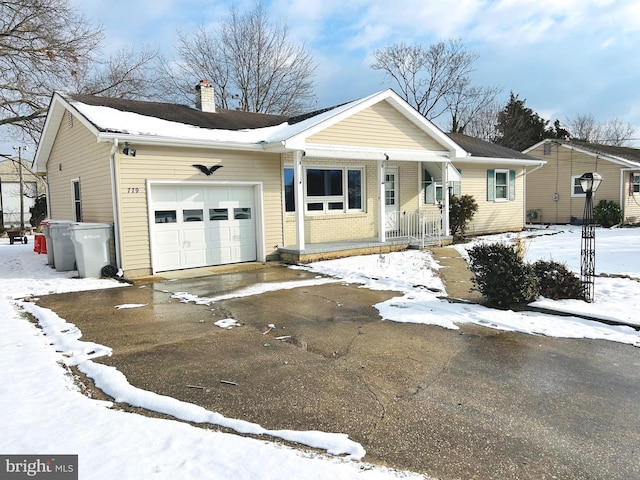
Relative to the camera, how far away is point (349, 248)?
12531 millimetres

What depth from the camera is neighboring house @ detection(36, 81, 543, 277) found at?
33.2ft

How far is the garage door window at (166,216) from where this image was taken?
1043 centimetres

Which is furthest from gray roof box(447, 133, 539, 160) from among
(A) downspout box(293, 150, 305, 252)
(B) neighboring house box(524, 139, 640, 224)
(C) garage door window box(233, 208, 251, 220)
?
(C) garage door window box(233, 208, 251, 220)

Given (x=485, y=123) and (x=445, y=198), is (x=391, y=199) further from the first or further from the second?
(x=485, y=123)

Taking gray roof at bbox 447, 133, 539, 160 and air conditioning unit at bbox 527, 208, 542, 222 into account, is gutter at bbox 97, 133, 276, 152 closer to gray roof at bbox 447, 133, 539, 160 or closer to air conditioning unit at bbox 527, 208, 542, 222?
gray roof at bbox 447, 133, 539, 160

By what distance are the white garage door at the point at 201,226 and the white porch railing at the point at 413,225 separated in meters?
5.17

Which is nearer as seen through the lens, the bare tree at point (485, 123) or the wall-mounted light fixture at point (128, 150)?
the wall-mounted light fixture at point (128, 150)

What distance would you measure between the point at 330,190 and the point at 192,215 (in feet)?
14.9

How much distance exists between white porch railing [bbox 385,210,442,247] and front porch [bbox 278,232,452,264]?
1.77 ft

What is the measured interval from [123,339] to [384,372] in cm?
338

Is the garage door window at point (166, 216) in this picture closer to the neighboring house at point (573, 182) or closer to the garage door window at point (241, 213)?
the garage door window at point (241, 213)

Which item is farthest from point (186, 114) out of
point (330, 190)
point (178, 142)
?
point (330, 190)

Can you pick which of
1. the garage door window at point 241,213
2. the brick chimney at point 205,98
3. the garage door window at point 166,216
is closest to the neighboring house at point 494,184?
the garage door window at point 241,213

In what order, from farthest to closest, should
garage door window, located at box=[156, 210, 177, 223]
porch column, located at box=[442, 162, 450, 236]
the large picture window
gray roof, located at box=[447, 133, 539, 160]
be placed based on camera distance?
1. gray roof, located at box=[447, 133, 539, 160]
2. porch column, located at box=[442, 162, 450, 236]
3. the large picture window
4. garage door window, located at box=[156, 210, 177, 223]
